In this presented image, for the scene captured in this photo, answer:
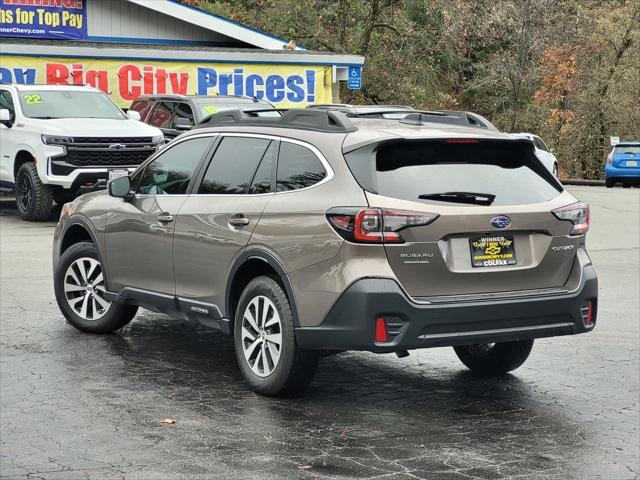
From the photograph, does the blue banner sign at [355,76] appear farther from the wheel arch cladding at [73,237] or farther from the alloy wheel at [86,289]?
the alloy wheel at [86,289]

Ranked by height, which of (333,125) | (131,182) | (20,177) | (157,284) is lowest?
(20,177)

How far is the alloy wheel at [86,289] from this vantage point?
9.33 metres

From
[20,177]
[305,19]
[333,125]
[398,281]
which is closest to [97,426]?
[398,281]

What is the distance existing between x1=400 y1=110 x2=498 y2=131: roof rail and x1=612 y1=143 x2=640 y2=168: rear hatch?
29.5 meters

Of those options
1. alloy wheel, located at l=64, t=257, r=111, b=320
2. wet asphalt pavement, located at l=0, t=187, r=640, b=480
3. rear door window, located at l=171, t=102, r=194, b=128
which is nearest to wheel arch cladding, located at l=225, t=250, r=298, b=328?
wet asphalt pavement, located at l=0, t=187, r=640, b=480

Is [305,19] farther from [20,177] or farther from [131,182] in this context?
[131,182]

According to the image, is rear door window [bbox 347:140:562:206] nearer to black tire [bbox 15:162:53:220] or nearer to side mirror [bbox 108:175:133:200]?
side mirror [bbox 108:175:133:200]

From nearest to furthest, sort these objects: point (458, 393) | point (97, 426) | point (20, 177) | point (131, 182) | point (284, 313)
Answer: point (97, 426) < point (284, 313) < point (458, 393) < point (131, 182) < point (20, 177)

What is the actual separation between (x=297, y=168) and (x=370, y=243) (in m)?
0.92

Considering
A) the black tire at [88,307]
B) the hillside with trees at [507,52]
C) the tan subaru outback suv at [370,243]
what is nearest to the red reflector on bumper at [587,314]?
the tan subaru outback suv at [370,243]

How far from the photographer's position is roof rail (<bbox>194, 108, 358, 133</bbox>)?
23.9 feet

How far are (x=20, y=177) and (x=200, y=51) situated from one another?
10.5 metres

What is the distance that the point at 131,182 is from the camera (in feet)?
29.2

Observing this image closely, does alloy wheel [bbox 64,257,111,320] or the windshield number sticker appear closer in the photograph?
alloy wheel [bbox 64,257,111,320]
